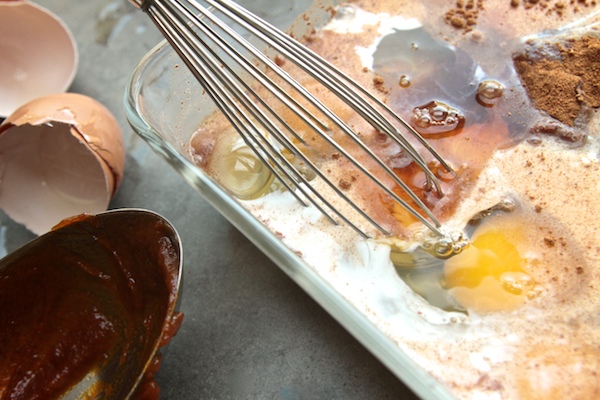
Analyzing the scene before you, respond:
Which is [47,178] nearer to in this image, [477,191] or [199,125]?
[199,125]

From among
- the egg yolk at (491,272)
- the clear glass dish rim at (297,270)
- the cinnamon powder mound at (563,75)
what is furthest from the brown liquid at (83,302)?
the cinnamon powder mound at (563,75)

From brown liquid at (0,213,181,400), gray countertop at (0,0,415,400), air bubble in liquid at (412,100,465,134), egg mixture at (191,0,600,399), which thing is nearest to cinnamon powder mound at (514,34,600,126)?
egg mixture at (191,0,600,399)

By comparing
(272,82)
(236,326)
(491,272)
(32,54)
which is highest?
(272,82)

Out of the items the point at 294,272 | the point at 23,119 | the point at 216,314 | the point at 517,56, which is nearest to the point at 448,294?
the point at 294,272

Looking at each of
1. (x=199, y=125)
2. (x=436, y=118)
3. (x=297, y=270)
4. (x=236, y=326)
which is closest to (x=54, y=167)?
(x=199, y=125)

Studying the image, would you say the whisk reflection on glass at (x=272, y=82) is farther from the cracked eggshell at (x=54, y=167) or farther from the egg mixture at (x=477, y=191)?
the cracked eggshell at (x=54, y=167)

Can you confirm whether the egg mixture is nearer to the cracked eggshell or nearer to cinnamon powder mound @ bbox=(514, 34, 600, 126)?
cinnamon powder mound @ bbox=(514, 34, 600, 126)

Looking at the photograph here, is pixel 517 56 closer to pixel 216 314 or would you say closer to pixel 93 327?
pixel 216 314
